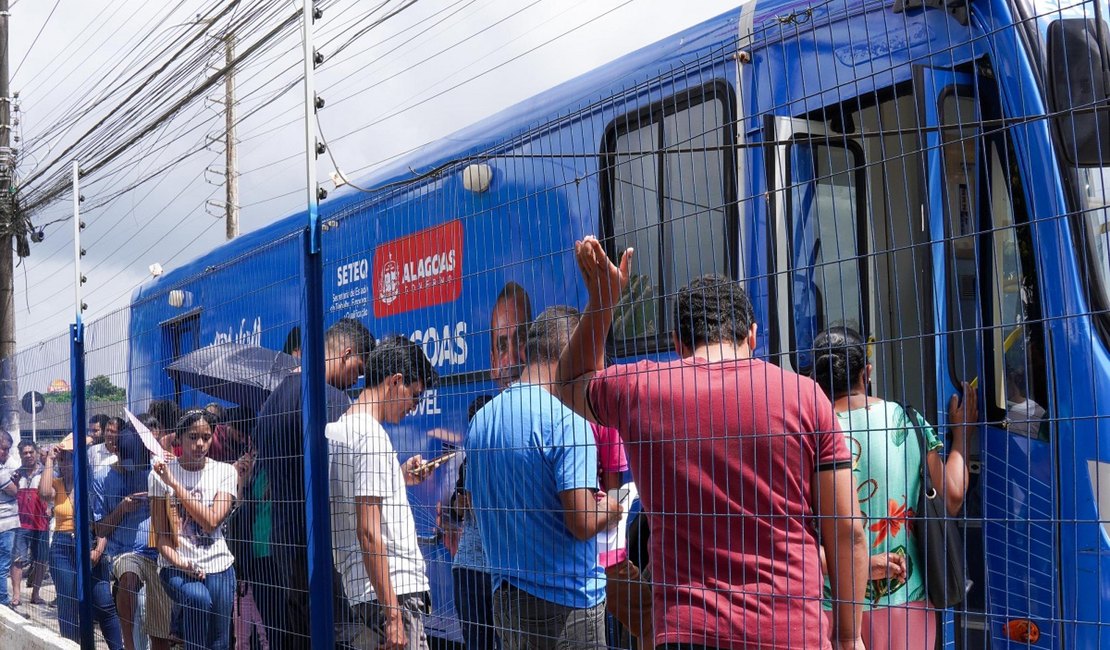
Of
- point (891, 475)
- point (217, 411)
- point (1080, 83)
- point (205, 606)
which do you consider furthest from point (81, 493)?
point (1080, 83)

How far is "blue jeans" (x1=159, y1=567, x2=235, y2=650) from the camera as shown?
540 centimetres

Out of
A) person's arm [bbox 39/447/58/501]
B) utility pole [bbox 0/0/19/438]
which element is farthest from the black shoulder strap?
utility pole [bbox 0/0/19/438]

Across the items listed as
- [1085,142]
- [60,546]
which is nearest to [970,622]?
[1085,142]

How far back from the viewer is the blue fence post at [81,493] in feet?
23.5

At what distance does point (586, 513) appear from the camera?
3348mm

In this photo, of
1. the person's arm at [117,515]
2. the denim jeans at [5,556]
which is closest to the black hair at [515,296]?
the person's arm at [117,515]

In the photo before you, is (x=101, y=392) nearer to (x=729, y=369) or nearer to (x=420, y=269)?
(x=420, y=269)

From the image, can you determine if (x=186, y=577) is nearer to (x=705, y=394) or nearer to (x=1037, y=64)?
(x=705, y=394)

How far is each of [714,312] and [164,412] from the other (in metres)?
3.84

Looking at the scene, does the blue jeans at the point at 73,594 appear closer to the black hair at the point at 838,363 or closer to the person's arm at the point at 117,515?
the person's arm at the point at 117,515

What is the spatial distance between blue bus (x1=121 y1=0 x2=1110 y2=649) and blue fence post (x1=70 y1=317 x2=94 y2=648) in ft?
12.1

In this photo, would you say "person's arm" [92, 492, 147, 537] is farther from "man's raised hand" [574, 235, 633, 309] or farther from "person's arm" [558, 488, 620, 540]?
"man's raised hand" [574, 235, 633, 309]

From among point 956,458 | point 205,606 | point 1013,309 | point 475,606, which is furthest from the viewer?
point 205,606

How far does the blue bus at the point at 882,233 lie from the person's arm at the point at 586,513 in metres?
0.49
